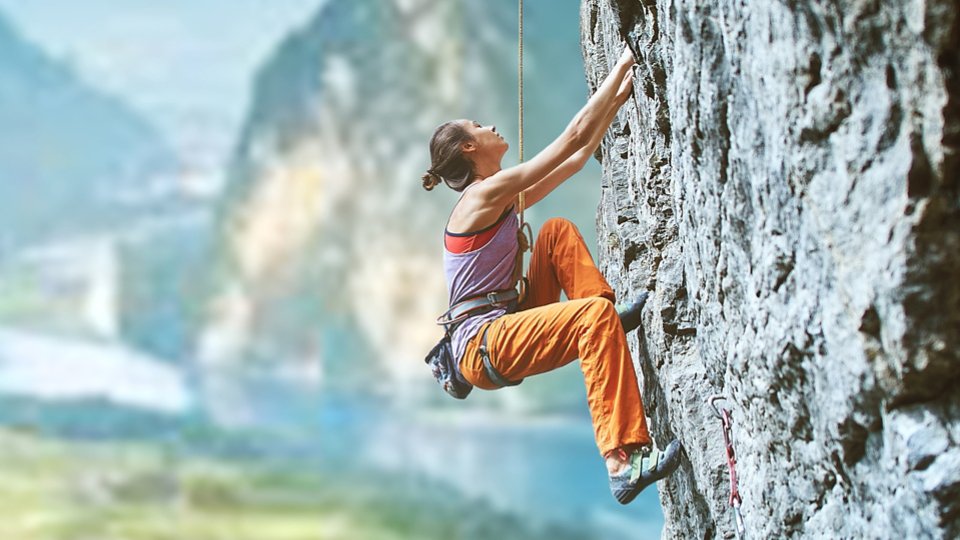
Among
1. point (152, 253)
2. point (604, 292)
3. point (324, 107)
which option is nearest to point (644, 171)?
point (604, 292)

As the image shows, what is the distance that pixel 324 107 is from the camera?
15.5 metres

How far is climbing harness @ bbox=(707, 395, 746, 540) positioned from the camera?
3861mm

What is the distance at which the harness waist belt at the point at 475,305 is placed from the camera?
4480 mm

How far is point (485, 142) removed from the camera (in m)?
4.78

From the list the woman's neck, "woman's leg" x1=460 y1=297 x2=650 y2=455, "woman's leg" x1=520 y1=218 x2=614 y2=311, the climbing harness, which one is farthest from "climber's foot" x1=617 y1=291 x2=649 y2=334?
the woman's neck

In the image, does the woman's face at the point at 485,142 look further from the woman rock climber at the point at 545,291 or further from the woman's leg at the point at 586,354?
the woman's leg at the point at 586,354

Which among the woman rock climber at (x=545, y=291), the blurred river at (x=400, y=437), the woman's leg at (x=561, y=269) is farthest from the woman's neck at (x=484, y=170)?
the blurred river at (x=400, y=437)

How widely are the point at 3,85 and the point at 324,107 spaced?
5027 mm

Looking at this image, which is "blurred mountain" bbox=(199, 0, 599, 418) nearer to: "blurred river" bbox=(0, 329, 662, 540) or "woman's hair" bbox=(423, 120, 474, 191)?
"blurred river" bbox=(0, 329, 662, 540)

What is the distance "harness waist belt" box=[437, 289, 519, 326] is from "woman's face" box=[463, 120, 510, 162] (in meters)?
0.67

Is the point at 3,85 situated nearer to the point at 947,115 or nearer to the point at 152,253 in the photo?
the point at 152,253

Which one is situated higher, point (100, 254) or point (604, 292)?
point (100, 254)

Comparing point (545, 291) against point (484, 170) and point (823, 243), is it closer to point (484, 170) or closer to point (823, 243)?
point (484, 170)

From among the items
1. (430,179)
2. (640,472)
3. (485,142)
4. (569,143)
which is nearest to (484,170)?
(485,142)
